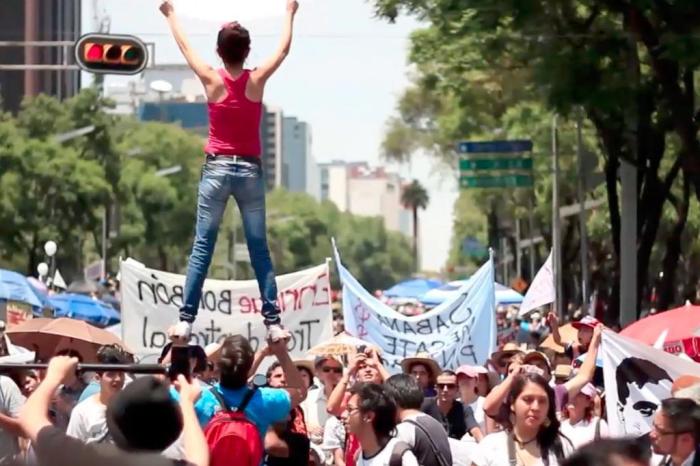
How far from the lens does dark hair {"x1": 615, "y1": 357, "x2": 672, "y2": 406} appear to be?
34.2 feet

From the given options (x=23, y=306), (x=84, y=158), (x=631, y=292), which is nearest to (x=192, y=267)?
(x=23, y=306)

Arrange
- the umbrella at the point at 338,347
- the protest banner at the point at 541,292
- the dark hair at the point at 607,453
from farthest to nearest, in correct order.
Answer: the protest banner at the point at 541,292 → the umbrella at the point at 338,347 → the dark hair at the point at 607,453

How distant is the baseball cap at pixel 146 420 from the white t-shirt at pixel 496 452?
3.08m

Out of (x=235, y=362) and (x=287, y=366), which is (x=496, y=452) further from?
(x=235, y=362)

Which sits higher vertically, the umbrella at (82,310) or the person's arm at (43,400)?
the person's arm at (43,400)

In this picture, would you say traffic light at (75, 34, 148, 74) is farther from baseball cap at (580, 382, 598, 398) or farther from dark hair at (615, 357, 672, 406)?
dark hair at (615, 357, 672, 406)

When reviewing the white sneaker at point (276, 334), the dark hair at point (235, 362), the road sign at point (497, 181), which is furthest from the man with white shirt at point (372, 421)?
the road sign at point (497, 181)

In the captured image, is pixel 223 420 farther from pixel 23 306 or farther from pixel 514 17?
pixel 23 306

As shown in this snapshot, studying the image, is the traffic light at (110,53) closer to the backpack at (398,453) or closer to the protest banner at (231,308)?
the protest banner at (231,308)

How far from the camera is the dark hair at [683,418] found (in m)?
8.09

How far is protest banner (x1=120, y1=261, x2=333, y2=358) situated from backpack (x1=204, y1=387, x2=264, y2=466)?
807 centimetres

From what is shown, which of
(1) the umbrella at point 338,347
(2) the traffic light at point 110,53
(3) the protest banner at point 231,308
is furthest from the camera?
(2) the traffic light at point 110,53

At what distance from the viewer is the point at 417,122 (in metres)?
61.0

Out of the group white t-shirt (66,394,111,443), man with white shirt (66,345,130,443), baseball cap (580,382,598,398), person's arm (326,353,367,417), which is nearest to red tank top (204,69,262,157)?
man with white shirt (66,345,130,443)
